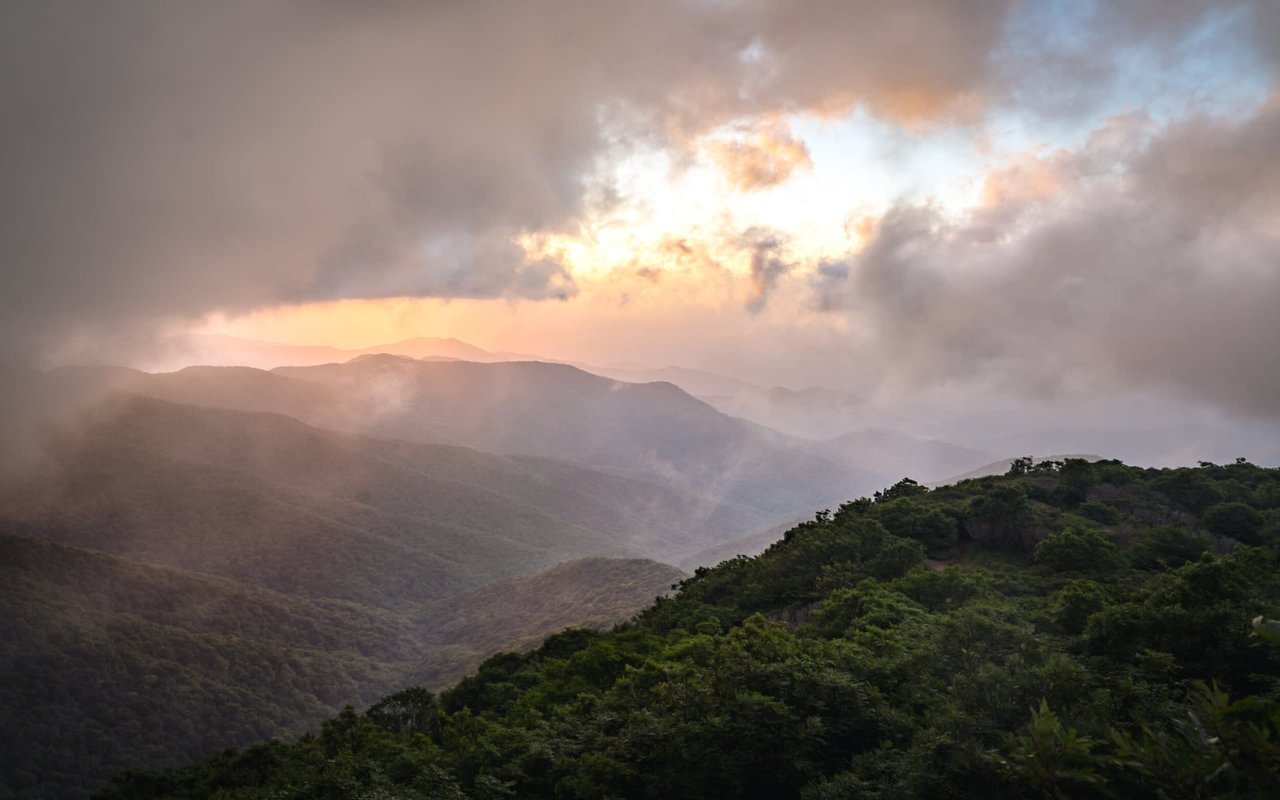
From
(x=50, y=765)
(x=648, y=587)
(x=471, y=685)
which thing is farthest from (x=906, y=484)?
(x=50, y=765)

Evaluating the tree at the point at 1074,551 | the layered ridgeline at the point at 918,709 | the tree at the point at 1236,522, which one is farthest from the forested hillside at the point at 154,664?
the tree at the point at 1236,522

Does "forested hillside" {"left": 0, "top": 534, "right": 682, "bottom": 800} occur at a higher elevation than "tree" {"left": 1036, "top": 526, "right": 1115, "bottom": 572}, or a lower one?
lower

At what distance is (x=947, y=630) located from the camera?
2622cm

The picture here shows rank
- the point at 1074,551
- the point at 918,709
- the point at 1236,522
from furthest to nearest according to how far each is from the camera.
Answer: the point at 1236,522 → the point at 1074,551 → the point at 918,709

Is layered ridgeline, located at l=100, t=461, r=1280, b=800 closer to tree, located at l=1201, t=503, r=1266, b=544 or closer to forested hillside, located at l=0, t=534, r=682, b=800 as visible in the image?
tree, located at l=1201, t=503, r=1266, b=544

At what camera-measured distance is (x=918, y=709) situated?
22766 mm

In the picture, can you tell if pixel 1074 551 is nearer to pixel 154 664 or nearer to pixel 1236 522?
pixel 1236 522

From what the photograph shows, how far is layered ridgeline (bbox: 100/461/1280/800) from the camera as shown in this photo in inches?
481

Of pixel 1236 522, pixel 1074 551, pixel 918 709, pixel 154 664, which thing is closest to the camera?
pixel 918 709

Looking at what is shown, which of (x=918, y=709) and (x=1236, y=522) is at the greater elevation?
(x=1236, y=522)

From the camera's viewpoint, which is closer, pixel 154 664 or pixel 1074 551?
pixel 1074 551

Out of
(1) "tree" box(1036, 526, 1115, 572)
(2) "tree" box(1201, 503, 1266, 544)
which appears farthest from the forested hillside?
(2) "tree" box(1201, 503, 1266, 544)

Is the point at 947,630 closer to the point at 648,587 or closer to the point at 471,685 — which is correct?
the point at 471,685

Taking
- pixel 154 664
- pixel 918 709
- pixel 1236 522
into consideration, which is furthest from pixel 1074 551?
pixel 154 664
